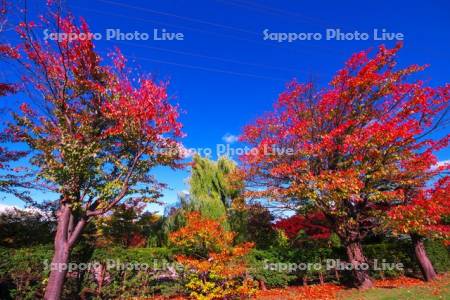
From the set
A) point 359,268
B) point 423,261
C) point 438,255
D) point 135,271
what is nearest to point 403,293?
point 359,268

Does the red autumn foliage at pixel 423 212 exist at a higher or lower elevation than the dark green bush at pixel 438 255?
higher

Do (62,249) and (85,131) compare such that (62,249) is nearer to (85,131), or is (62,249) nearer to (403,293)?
(85,131)

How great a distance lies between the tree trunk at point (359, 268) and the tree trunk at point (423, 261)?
3.22m

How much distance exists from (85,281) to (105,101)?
5.57 m

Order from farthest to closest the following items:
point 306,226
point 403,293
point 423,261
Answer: point 306,226 < point 423,261 < point 403,293

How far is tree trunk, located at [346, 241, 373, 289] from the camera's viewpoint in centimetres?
1063

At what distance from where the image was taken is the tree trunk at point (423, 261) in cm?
1216

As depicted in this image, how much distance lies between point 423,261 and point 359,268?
147 inches

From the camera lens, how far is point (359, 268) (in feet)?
35.4

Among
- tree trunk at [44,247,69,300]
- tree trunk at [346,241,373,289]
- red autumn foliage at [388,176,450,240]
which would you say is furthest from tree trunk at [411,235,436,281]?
tree trunk at [44,247,69,300]

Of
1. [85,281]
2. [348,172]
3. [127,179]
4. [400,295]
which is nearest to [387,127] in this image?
[348,172]

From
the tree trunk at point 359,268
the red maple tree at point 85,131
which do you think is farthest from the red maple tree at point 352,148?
the red maple tree at point 85,131

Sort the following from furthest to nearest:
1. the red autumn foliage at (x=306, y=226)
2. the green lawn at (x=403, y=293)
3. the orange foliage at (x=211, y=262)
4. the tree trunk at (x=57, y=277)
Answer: the red autumn foliage at (x=306, y=226) < the orange foliage at (x=211, y=262) < the green lawn at (x=403, y=293) < the tree trunk at (x=57, y=277)

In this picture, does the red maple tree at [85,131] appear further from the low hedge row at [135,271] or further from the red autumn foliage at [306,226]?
the red autumn foliage at [306,226]
